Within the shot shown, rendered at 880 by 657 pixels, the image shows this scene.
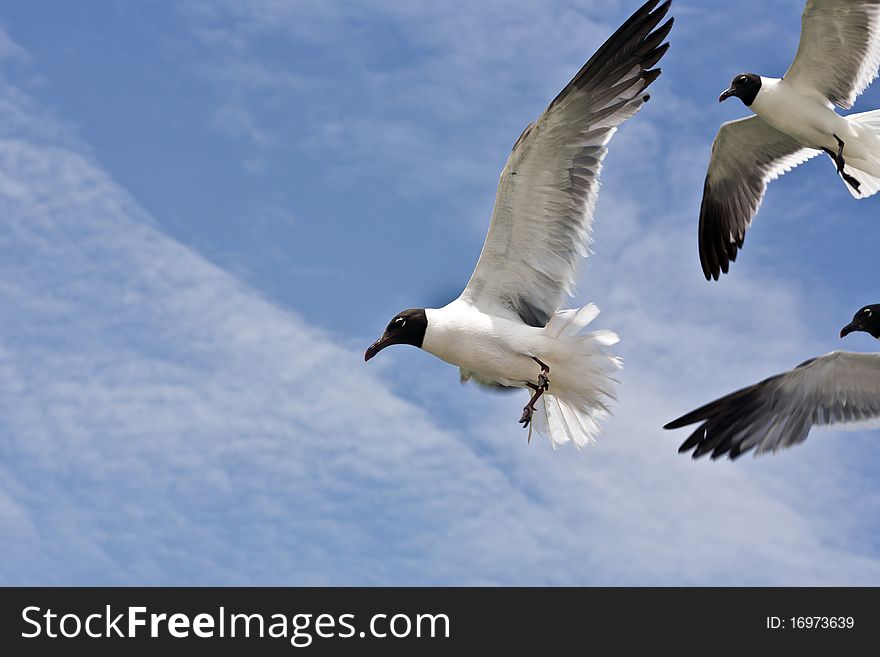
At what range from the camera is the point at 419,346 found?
940cm

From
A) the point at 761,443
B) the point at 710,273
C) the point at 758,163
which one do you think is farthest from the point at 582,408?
the point at 758,163

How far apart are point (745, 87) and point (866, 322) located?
9.13ft

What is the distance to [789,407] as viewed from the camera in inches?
377

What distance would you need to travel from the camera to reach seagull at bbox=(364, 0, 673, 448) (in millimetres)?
8875

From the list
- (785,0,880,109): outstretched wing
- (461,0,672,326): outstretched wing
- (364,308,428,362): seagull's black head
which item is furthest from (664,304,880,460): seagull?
(785,0,880,109): outstretched wing

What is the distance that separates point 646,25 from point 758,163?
4.87 metres

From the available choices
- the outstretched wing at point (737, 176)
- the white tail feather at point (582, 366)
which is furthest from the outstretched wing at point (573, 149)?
the outstretched wing at point (737, 176)

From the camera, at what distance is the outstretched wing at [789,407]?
941 cm

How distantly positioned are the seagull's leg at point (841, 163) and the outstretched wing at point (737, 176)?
1.20 m

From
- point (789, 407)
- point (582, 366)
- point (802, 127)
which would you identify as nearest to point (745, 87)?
point (802, 127)

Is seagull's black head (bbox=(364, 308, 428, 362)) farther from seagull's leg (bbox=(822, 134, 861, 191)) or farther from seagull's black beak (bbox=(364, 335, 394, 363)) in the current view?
seagull's leg (bbox=(822, 134, 861, 191))

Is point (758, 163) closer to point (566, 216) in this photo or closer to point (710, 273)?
point (710, 273)

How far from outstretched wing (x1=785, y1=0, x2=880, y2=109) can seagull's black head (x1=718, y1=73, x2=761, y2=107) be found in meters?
0.33

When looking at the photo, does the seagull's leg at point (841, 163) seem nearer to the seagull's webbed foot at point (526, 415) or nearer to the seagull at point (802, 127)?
the seagull at point (802, 127)
